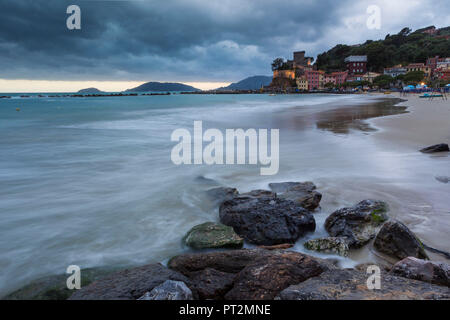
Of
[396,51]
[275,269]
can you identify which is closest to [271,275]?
[275,269]

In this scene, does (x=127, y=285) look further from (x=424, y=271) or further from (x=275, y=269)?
(x=424, y=271)

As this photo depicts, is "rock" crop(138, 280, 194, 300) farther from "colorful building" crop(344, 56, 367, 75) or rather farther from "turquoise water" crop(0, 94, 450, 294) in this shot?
"colorful building" crop(344, 56, 367, 75)

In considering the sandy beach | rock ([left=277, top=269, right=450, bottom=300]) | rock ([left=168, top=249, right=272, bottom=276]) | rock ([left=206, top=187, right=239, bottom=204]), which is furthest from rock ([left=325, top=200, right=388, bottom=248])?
rock ([left=206, top=187, right=239, bottom=204])

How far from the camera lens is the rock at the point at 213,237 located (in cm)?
390

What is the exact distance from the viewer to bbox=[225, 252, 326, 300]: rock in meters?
2.61

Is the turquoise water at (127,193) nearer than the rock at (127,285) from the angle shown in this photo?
No

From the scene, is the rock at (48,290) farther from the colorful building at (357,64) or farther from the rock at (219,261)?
the colorful building at (357,64)

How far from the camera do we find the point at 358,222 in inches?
162

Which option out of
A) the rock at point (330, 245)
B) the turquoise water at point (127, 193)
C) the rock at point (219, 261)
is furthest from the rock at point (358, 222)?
the rock at point (219, 261)

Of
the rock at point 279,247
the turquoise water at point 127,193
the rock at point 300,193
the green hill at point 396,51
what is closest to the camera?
the rock at point 279,247

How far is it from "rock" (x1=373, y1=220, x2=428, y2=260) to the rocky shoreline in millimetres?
11

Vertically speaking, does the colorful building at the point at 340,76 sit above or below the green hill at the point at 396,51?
below
